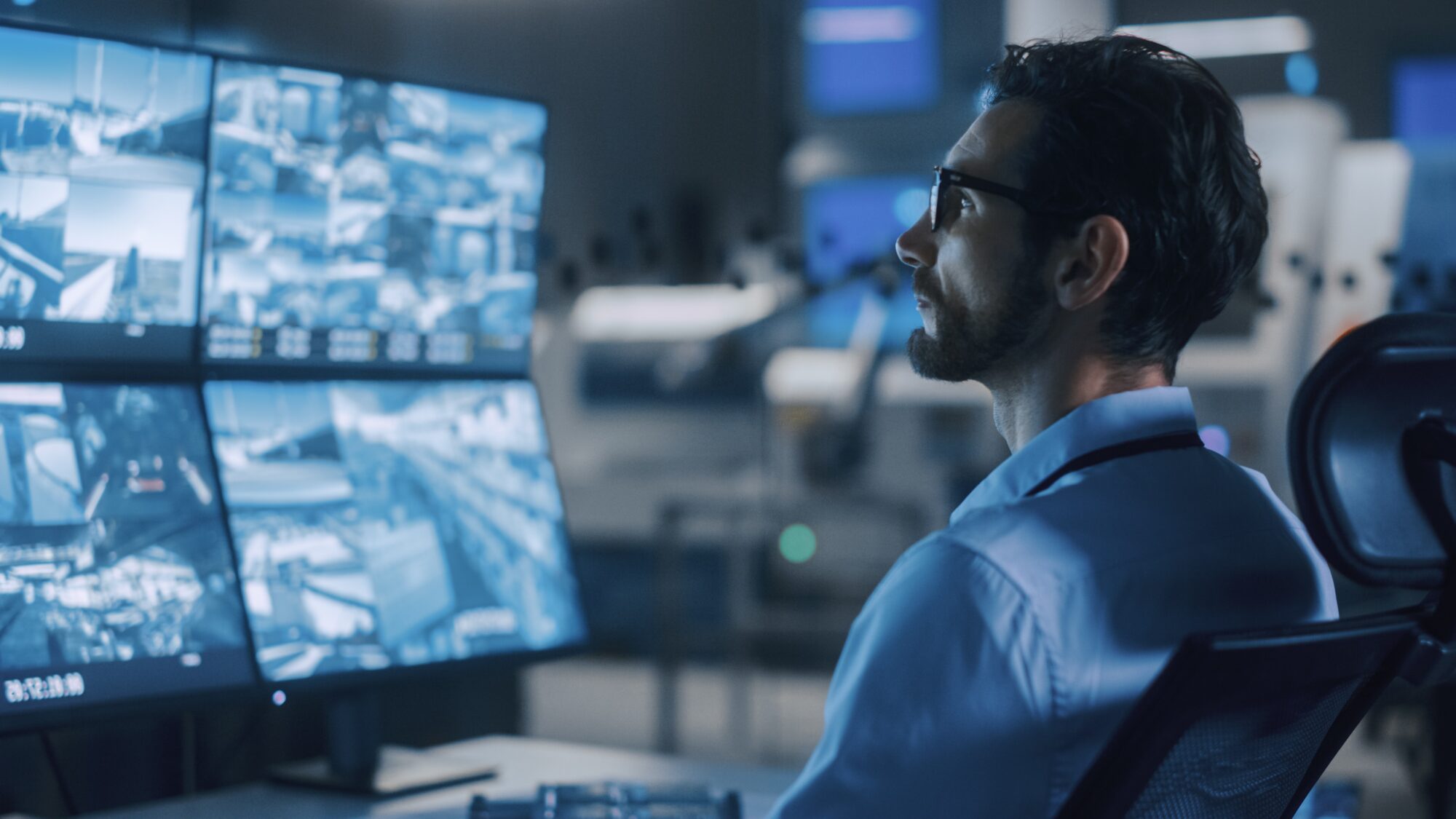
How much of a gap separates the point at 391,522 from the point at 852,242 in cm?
201

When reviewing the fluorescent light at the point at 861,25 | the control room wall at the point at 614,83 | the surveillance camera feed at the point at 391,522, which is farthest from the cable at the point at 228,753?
the fluorescent light at the point at 861,25

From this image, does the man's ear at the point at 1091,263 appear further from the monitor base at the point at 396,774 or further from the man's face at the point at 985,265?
the monitor base at the point at 396,774

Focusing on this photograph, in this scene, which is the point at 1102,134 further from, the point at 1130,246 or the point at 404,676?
the point at 404,676

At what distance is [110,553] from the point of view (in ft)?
4.57

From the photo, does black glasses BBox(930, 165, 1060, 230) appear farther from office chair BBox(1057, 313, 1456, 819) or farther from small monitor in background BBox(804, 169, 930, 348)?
small monitor in background BBox(804, 169, 930, 348)

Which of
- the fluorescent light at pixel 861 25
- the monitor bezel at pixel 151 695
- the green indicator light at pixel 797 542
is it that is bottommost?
the green indicator light at pixel 797 542

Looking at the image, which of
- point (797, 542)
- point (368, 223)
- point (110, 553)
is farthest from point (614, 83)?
point (110, 553)

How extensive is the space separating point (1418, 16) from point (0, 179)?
287 cm

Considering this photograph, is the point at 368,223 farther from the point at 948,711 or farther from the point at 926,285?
the point at 948,711

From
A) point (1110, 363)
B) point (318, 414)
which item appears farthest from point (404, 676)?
point (1110, 363)

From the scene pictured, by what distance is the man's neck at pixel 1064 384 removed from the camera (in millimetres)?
1126

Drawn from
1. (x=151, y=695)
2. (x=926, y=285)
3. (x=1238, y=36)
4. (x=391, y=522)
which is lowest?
(x=151, y=695)

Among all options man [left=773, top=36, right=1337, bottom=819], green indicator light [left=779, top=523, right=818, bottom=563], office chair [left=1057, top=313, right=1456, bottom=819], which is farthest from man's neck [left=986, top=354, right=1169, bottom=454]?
green indicator light [left=779, top=523, right=818, bottom=563]

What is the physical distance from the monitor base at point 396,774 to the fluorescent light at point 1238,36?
90.4 inches
